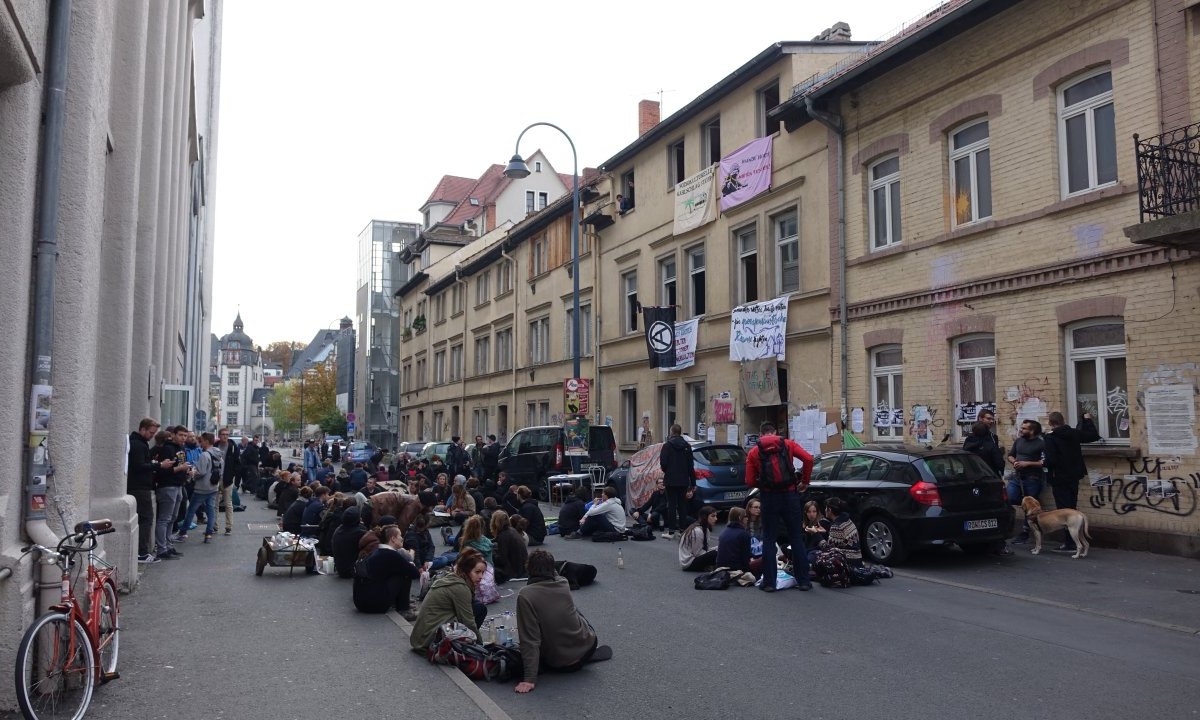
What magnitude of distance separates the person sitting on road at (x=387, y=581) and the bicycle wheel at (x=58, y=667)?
368cm

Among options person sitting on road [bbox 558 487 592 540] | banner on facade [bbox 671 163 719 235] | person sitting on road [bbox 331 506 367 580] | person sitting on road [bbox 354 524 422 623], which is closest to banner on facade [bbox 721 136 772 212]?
banner on facade [bbox 671 163 719 235]

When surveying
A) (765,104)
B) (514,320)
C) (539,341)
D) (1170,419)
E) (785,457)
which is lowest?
(785,457)

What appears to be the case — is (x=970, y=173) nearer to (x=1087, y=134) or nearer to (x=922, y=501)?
(x=1087, y=134)

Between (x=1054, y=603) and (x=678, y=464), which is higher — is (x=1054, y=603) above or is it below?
below

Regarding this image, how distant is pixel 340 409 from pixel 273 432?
53133mm

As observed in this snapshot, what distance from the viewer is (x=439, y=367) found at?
51594 millimetres

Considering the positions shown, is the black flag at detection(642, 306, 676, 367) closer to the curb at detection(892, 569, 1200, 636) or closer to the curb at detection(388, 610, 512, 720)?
the curb at detection(892, 569, 1200, 636)

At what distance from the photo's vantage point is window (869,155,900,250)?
18.4 metres

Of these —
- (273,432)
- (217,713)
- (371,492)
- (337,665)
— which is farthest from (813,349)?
(273,432)

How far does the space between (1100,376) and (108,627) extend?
516 inches

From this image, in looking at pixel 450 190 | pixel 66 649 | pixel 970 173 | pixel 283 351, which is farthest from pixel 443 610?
pixel 283 351

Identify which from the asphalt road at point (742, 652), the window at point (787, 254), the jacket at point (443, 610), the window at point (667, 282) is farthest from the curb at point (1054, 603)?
the window at point (667, 282)

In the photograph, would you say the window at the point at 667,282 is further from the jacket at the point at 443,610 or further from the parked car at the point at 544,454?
the jacket at the point at 443,610

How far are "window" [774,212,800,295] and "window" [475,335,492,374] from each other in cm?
2229
